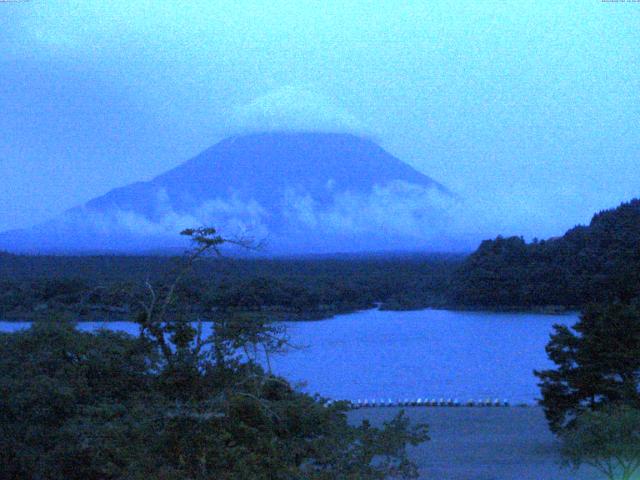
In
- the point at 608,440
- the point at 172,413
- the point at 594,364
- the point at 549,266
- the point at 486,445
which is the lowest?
the point at 486,445

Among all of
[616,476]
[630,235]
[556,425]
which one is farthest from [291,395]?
[630,235]

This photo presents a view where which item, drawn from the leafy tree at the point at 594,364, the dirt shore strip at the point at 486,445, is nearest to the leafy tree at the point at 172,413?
the dirt shore strip at the point at 486,445

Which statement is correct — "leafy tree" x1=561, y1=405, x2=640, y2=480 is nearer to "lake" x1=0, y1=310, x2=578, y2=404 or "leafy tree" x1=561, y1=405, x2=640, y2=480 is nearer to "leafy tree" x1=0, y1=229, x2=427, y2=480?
"leafy tree" x1=0, y1=229, x2=427, y2=480

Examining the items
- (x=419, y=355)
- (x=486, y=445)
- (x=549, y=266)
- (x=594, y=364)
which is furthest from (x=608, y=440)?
(x=549, y=266)

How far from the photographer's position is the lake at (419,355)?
24703mm

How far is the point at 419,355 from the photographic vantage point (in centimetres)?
3222

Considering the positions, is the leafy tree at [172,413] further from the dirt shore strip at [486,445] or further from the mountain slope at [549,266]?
the mountain slope at [549,266]

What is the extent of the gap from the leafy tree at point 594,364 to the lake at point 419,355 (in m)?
5.70

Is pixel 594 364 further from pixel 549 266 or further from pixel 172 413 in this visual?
pixel 549 266

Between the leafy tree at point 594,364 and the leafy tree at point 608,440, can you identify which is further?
the leafy tree at point 594,364

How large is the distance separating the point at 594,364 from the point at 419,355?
1757 cm

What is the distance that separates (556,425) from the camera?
15.3m

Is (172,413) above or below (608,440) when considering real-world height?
above

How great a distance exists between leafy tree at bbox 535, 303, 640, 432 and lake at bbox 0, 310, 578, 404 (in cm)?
570
